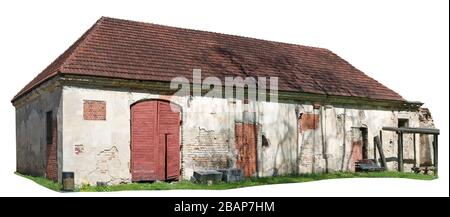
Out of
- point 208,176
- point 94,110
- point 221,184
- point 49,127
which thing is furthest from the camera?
point 49,127

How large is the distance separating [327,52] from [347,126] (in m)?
5.16

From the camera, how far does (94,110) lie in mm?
14711

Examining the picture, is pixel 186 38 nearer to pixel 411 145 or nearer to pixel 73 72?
pixel 73 72

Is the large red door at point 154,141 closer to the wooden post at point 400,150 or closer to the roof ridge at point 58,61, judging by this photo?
the roof ridge at point 58,61

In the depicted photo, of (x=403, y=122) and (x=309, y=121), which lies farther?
(x=403, y=122)

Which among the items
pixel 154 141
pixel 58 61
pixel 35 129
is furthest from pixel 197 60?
pixel 35 129

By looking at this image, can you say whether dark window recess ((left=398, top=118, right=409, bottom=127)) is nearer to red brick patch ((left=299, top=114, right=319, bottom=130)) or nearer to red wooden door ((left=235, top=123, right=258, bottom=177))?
red brick patch ((left=299, top=114, right=319, bottom=130))

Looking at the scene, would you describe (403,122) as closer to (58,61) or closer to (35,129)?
(58,61)

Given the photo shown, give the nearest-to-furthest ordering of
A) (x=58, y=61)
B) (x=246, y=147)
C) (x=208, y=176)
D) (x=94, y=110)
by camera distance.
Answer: (x=94, y=110)
(x=208, y=176)
(x=246, y=147)
(x=58, y=61)

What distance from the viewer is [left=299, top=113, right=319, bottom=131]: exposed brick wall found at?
62.9 feet

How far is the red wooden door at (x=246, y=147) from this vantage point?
17359 mm

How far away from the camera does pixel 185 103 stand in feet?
52.9

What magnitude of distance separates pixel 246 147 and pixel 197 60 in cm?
329

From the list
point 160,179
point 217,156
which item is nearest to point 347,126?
point 217,156
